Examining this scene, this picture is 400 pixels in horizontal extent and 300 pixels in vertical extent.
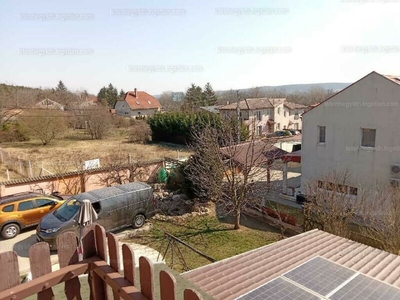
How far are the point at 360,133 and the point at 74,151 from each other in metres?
28.0

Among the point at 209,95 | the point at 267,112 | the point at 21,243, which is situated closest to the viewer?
the point at 21,243

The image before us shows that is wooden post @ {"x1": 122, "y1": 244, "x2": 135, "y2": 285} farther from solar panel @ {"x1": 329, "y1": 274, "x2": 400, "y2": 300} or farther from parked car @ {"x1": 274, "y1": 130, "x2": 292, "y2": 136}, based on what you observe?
parked car @ {"x1": 274, "y1": 130, "x2": 292, "y2": 136}

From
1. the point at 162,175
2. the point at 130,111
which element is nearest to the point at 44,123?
the point at 162,175

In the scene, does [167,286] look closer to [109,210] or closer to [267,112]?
[109,210]

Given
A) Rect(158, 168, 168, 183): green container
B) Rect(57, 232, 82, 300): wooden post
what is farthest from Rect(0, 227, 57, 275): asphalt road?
Rect(57, 232, 82, 300): wooden post

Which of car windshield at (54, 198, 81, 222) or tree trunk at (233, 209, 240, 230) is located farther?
tree trunk at (233, 209, 240, 230)

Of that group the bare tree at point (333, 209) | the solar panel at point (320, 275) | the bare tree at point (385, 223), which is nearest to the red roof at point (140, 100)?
the bare tree at point (333, 209)

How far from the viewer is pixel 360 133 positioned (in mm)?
15094

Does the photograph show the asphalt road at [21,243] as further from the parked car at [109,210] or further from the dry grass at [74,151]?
the dry grass at [74,151]

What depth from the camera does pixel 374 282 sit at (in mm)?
4359

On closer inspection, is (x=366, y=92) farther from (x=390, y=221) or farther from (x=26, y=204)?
(x=26, y=204)

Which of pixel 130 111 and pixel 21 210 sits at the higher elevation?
pixel 130 111

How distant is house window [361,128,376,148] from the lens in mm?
14703

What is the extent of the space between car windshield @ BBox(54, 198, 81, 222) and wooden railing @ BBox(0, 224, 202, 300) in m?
10.5
